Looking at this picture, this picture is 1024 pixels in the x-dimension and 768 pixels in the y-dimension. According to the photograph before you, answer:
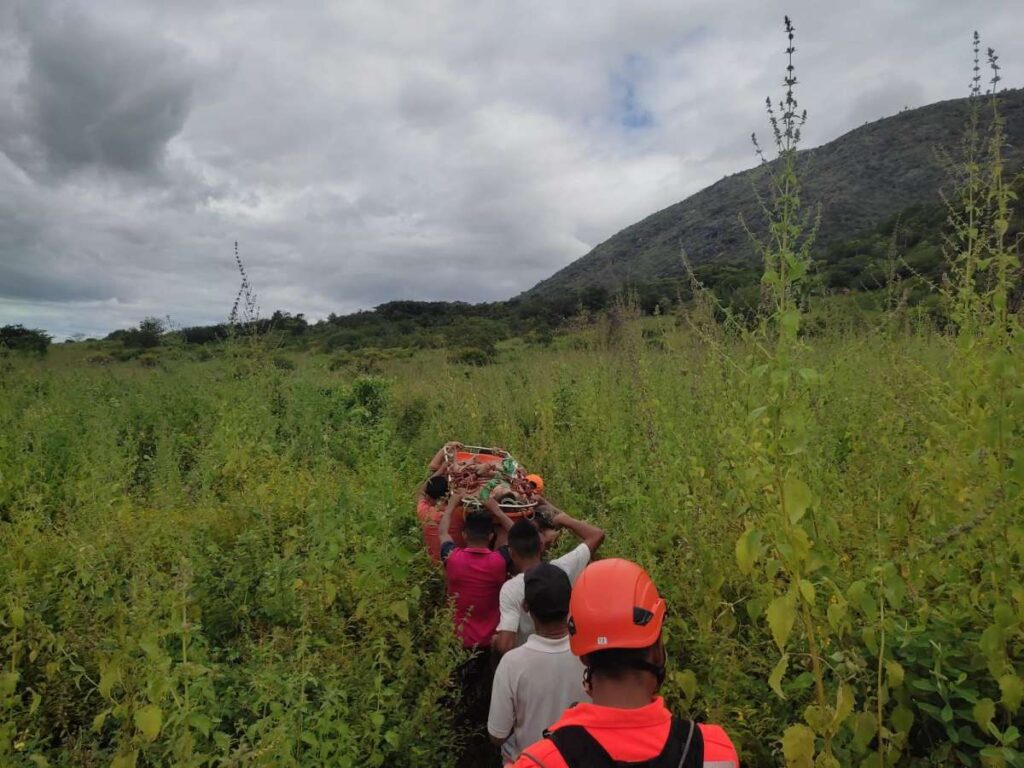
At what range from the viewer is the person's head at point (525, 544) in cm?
367

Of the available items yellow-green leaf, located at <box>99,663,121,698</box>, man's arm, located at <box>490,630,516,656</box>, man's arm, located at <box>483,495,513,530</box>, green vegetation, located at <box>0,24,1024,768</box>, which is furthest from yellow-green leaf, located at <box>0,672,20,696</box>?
man's arm, located at <box>483,495,513,530</box>

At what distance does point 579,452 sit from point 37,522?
4.29 metres

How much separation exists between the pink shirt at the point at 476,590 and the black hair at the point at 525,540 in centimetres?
33

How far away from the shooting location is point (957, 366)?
8.54 ft

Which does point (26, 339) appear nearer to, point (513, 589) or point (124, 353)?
point (124, 353)

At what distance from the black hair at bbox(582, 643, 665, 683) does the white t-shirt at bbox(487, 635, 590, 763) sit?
3.40 feet

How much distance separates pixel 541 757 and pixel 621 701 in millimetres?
310

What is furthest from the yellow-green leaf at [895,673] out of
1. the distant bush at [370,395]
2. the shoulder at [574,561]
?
the distant bush at [370,395]

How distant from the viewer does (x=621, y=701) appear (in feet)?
5.72

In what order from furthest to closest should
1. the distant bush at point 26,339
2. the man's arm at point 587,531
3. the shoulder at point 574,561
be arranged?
the distant bush at point 26,339
the man's arm at point 587,531
the shoulder at point 574,561

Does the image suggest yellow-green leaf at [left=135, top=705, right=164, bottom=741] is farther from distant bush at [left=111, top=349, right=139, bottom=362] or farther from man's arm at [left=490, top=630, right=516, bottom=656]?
distant bush at [left=111, top=349, right=139, bottom=362]

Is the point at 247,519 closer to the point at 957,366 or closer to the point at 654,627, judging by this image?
the point at 654,627

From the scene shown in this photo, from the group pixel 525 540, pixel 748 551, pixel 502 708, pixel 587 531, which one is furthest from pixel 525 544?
pixel 748 551

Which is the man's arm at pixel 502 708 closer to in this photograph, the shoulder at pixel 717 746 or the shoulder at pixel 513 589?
the shoulder at pixel 513 589
